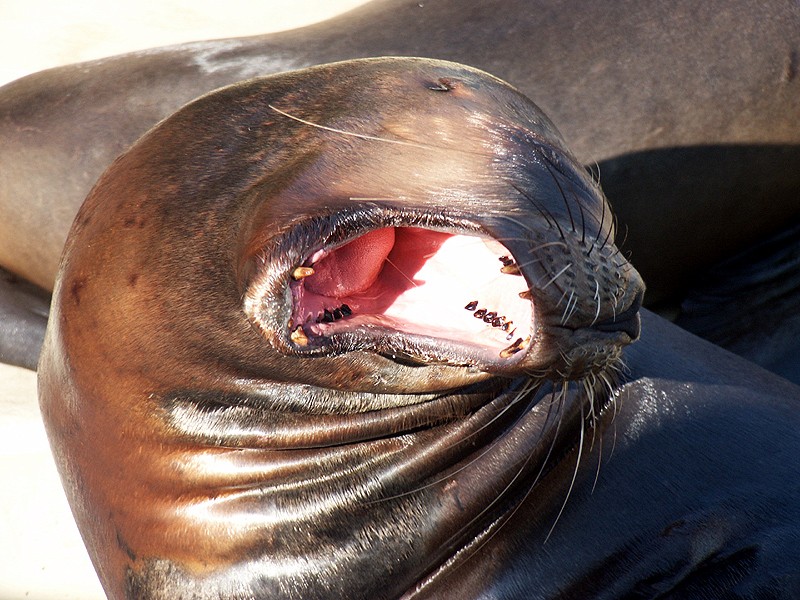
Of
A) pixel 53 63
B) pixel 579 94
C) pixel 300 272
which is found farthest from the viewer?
pixel 53 63

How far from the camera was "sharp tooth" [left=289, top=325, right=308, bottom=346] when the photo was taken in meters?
1.67

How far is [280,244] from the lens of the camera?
1636mm

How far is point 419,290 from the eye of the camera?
6.55ft

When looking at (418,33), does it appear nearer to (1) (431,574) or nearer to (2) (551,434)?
(2) (551,434)

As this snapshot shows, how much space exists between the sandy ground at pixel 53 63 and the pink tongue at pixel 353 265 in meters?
1.47

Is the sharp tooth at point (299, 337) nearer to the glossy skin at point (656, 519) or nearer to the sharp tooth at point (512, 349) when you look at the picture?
the sharp tooth at point (512, 349)

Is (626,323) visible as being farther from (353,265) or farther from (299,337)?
(299,337)

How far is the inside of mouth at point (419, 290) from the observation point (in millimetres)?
1746

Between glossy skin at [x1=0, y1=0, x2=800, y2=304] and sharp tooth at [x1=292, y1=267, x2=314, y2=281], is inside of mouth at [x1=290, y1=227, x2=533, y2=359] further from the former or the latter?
glossy skin at [x1=0, y1=0, x2=800, y2=304]

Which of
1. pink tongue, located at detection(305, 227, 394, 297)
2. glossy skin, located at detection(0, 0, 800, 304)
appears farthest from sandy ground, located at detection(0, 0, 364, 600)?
pink tongue, located at detection(305, 227, 394, 297)

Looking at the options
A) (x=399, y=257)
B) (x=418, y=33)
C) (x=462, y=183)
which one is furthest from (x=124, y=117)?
(x=462, y=183)

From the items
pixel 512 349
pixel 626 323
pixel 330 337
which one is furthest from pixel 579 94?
pixel 330 337

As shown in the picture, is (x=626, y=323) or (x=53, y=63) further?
(x=53, y=63)

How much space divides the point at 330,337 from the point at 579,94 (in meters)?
2.10
